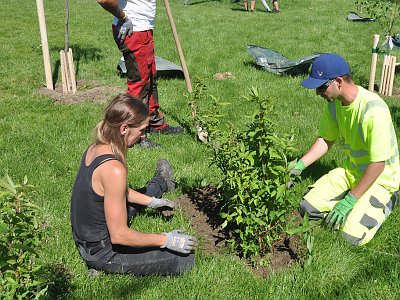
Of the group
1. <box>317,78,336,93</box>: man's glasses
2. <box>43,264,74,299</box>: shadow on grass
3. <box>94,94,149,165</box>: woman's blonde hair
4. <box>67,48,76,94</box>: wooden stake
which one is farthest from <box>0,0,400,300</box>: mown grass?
<box>94,94,149,165</box>: woman's blonde hair

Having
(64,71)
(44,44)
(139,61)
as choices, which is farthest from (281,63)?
(44,44)

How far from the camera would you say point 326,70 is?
10.5 feet

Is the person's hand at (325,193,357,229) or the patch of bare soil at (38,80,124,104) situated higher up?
the person's hand at (325,193,357,229)

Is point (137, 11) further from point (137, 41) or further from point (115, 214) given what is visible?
point (115, 214)

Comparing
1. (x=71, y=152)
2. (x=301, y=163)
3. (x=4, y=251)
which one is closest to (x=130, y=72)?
(x=71, y=152)

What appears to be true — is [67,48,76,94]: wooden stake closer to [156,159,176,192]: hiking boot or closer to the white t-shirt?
the white t-shirt

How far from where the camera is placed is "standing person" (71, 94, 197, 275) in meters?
2.67

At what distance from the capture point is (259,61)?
8148 mm

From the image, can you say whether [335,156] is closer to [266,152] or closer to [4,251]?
[266,152]

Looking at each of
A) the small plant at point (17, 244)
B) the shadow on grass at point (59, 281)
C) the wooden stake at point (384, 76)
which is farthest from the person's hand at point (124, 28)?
the wooden stake at point (384, 76)

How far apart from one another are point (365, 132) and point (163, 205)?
1676 millimetres

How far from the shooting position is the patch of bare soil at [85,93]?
6570 millimetres

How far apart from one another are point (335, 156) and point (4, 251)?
11.8 ft

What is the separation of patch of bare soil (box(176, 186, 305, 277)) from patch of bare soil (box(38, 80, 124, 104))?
3191mm
